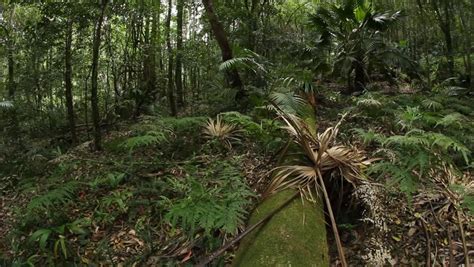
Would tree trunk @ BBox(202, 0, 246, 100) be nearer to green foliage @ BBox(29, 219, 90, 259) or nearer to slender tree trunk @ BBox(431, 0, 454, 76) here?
green foliage @ BBox(29, 219, 90, 259)

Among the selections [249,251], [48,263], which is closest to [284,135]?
[249,251]

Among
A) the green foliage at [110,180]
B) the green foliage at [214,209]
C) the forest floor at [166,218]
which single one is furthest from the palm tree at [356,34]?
the green foliage at [214,209]

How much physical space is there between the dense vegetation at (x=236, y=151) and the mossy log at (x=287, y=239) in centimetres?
11

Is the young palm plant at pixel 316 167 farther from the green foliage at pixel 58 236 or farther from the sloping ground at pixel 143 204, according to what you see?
the green foliage at pixel 58 236

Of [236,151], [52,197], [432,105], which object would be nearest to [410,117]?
[236,151]

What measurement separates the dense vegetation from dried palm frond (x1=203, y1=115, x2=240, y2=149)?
20mm

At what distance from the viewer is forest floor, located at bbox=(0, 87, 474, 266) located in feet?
9.04

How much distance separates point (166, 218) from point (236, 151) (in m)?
2.42

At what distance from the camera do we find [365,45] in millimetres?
8211

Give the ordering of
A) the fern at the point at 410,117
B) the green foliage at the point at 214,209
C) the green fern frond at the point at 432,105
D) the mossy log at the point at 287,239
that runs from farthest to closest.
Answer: the green fern frond at the point at 432,105 → the fern at the point at 410,117 → the green foliage at the point at 214,209 → the mossy log at the point at 287,239

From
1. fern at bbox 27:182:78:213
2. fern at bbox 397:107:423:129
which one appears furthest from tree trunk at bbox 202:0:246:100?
fern at bbox 27:182:78:213

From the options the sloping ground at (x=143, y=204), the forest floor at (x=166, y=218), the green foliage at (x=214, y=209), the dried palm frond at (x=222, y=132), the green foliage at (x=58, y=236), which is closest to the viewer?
the green foliage at (x=214, y=209)

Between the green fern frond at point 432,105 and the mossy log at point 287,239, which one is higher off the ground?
the green fern frond at point 432,105

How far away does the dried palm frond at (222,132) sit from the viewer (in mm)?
4806
